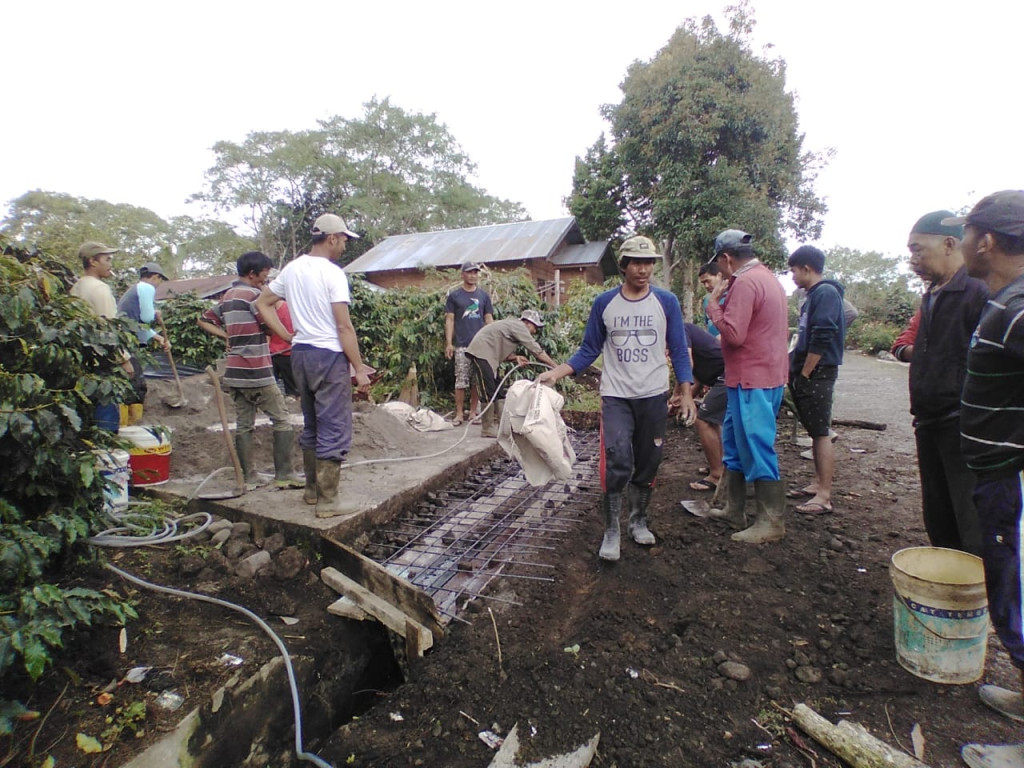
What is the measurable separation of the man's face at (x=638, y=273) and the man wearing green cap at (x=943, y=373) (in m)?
1.23

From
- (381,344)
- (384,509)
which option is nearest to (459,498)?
(384,509)

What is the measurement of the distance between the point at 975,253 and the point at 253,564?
3498 millimetres

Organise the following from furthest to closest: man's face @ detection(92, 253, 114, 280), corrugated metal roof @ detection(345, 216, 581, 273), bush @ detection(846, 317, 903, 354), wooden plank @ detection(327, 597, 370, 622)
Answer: corrugated metal roof @ detection(345, 216, 581, 273) < bush @ detection(846, 317, 903, 354) < man's face @ detection(92, 253, 114, 280) < wooden plank @ detection(327, 597, 370, 622)

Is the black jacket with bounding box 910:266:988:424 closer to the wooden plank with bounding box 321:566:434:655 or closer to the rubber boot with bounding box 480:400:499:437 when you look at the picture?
the wooden plank with bounding box 321:566:434:655

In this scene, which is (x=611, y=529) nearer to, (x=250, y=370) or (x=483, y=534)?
(x=483, y=534)

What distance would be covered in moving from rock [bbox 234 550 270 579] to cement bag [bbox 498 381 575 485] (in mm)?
1526

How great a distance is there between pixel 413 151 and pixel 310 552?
3564 cm

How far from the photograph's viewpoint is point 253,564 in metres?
3.00

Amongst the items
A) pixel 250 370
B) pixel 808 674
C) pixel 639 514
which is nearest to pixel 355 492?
pixel 250 370

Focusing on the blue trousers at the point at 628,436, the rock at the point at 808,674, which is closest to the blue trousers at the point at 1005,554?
the rock at the point at 808,674

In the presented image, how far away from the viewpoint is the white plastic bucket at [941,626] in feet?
6.68

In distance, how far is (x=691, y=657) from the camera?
2.33 meters

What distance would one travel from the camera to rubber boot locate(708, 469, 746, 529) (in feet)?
11.7

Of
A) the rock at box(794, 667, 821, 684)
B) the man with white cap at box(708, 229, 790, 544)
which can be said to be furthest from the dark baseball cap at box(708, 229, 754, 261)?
the rock at box(794, 667, 821, 684)
